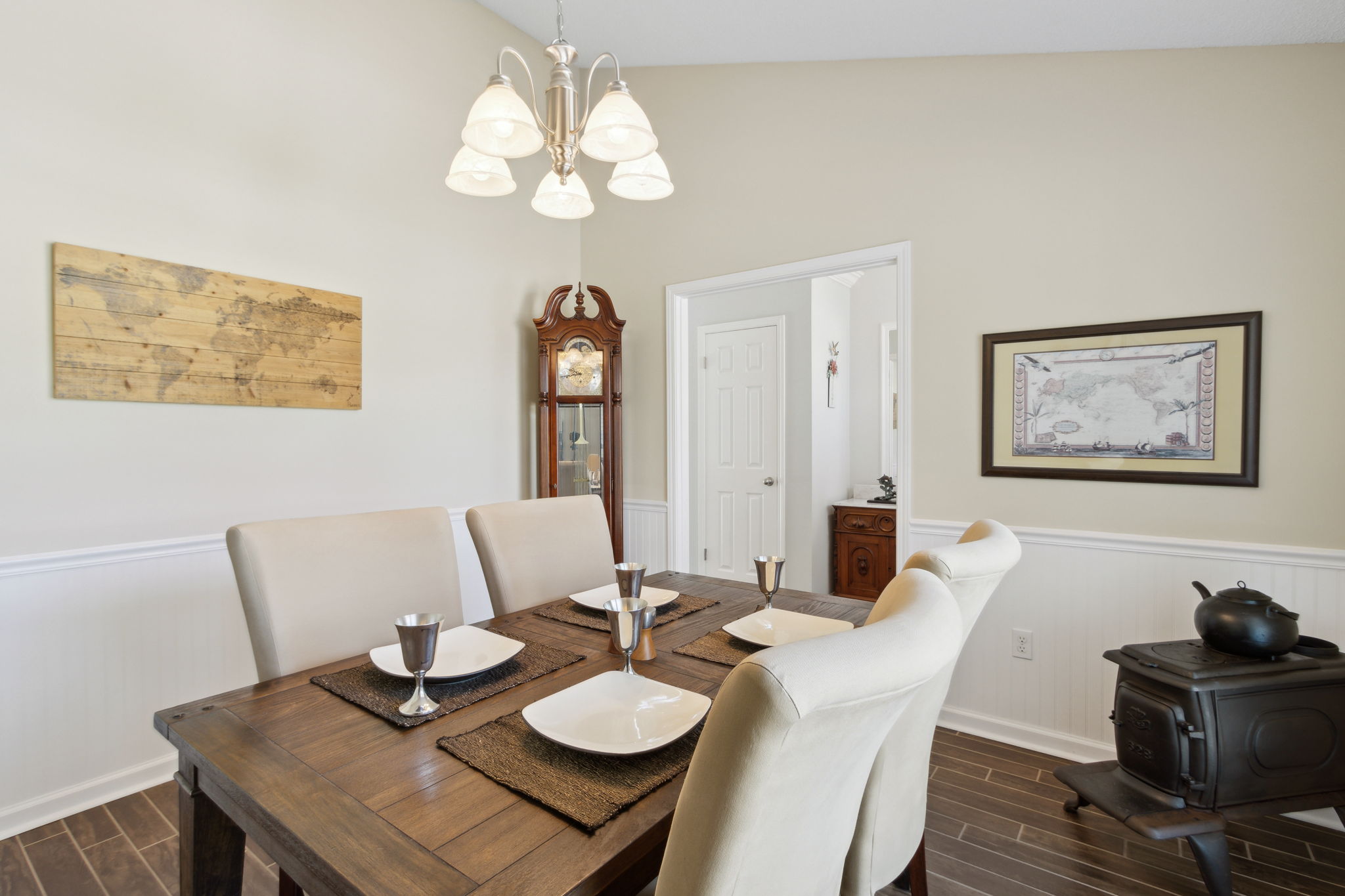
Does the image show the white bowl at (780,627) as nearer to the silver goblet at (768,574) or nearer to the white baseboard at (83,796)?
the silver goblet at (768,574)

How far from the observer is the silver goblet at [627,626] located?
1.17 m

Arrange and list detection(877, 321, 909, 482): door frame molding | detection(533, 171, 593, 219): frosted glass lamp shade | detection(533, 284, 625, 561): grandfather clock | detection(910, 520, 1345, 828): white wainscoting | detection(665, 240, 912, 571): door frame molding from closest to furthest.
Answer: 1. detection(533, 171, 593, 219): frosted glass lamp shade
2. detection(910, 520, 1345, 828): white wainscoting
3. detection(665, 240, 912, 571): door frame molding
4. detection(533, 284, 625, 561): grandfather clock
5. detection(877, 321, 909, 482): door frame molding

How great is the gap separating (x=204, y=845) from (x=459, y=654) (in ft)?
1.62

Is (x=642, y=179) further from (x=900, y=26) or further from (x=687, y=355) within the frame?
(x=687, y=355)

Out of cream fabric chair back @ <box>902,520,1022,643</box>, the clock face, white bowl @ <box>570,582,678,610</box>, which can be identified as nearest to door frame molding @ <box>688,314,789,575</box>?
the clock face

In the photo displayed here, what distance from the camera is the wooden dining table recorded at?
2.35 ft

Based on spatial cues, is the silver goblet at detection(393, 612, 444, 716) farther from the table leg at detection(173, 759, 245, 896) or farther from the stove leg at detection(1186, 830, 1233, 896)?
the stove leg at detection(1186, 830, 1233, 896)

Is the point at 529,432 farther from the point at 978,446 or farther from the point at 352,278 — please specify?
the point at 978,446

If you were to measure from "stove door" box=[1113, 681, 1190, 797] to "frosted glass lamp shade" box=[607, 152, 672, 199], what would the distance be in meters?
1.97

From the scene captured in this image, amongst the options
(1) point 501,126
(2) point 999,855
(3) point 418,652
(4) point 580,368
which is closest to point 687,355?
(4) point 580,368

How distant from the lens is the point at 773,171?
3.09m

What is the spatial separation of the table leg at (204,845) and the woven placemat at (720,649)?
86 cm

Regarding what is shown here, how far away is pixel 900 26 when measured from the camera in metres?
2.49

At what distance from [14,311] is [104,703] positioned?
1276 mm
